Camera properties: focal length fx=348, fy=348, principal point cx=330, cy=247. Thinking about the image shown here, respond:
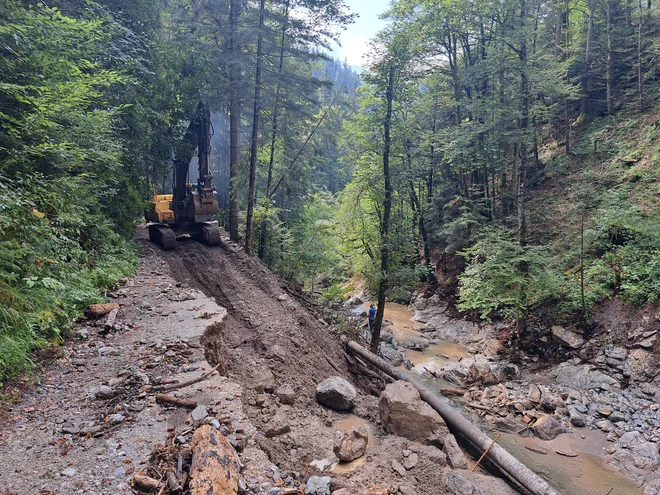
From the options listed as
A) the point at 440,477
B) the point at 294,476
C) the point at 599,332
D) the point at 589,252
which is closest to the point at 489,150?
the point at 589,252

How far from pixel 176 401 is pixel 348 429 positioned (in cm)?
393

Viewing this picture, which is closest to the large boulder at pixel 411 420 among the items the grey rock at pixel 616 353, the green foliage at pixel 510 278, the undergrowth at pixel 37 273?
the undergrowth at pixel 37 273

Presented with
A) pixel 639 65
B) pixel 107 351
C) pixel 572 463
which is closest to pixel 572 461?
pixel 572 463

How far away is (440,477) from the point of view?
5.61 m

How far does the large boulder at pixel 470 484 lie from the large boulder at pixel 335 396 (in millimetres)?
2684

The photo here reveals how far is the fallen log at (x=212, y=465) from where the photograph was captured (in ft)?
10.7

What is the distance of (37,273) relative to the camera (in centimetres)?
601

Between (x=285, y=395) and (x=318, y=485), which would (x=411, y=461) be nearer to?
(x=318, y=485)

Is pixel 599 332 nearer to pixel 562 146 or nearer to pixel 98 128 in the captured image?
pixel 562 146

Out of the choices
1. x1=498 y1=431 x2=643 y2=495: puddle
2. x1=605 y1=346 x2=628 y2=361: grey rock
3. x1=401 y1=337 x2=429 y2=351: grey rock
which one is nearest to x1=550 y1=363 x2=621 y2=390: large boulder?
x1=605 y1=346 x2=628 y2=361: grey rock

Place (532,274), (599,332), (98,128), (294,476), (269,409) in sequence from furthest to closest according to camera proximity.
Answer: (532,274), (599,332), (98,128), (269,409), (294,476)

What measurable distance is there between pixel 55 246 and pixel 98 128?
130 inches

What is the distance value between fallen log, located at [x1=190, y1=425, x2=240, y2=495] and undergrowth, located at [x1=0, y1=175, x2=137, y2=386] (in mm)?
2830

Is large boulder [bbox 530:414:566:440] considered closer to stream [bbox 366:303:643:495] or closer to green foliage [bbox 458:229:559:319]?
stream [bbox 366:303:643:495]
